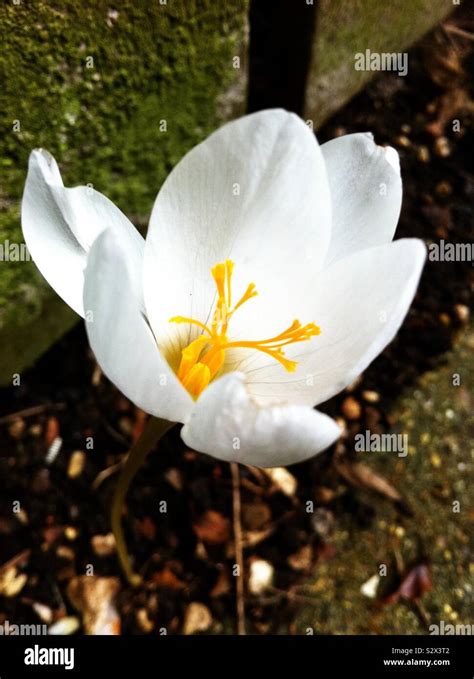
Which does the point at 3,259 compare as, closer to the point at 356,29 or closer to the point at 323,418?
the point at 323,418

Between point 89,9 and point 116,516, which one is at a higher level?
point 89,9

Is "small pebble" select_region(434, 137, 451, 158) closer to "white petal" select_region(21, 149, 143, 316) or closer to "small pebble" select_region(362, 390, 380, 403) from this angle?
"small pebble" select_region(362, 390, 380, 403)

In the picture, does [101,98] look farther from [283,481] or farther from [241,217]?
[283,481]

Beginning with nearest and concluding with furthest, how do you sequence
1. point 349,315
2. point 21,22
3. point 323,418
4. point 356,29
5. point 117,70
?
point 323,418 → point 349,315 → point 21,22 → point 117,70 → point 356,29

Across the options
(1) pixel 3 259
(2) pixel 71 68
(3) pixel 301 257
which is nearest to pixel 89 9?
(2) pixel 71 68

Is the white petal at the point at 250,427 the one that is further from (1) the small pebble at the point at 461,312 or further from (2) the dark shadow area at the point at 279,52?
(1) the small pebble at the point at 461,312

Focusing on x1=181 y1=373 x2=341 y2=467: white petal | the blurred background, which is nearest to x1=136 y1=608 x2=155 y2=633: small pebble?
the blurred background

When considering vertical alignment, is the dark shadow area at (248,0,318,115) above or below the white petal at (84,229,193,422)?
above
